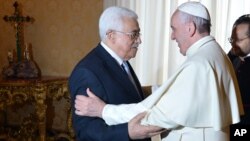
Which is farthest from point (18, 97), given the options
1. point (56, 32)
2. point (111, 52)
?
point (111, 52)

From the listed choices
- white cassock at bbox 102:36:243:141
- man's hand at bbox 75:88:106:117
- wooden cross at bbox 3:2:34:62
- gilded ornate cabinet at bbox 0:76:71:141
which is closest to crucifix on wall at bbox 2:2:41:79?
wooden cross at bbox 3:2:34:62

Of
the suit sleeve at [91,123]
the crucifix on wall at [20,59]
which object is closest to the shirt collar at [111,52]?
the suit sleeve at [91,123]

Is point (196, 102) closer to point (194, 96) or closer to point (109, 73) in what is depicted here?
point (194, 96)

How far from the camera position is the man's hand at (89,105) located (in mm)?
1505

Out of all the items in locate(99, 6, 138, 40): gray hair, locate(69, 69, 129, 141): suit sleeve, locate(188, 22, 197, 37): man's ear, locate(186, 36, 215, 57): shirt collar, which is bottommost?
locate(69, 69, 129, 141): suit sleeve

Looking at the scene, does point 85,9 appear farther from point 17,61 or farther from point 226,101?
point 226,101

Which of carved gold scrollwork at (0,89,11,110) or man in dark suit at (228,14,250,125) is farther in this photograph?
carved gold scrollwork at (0,89,11,110)

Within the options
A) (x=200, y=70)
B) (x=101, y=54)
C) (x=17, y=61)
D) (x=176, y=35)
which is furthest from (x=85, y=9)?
(x=200, y=70)

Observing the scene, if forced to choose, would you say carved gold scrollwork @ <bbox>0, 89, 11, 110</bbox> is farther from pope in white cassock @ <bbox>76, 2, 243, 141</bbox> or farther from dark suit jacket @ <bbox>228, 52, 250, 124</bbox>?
dark suit jacket @ <bbox>228, 52, 250, 124</bbox>

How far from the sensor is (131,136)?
148 cm

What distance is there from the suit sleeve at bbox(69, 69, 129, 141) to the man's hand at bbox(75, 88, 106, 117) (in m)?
0.05

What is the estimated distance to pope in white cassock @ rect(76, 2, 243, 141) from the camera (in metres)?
1.33

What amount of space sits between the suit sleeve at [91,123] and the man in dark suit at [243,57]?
804 mm

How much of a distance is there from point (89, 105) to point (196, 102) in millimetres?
476
